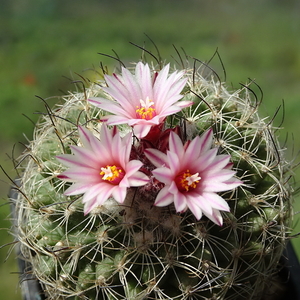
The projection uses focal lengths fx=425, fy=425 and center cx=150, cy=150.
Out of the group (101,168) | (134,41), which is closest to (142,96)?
(101,168)

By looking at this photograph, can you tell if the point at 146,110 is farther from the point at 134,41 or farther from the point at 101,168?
the point at 134,41

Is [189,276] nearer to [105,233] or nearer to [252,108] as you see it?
[105,233]

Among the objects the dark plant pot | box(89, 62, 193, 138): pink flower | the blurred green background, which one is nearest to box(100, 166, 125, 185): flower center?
box(89, 62, 193, 138): pink flower

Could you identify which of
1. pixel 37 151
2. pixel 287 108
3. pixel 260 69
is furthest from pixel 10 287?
pixel 260 69

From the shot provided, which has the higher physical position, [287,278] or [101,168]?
[101,168]

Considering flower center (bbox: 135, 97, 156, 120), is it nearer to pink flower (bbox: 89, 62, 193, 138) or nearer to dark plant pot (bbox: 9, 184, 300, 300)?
pink flower (bbox: 89, 62, 193, 138)
